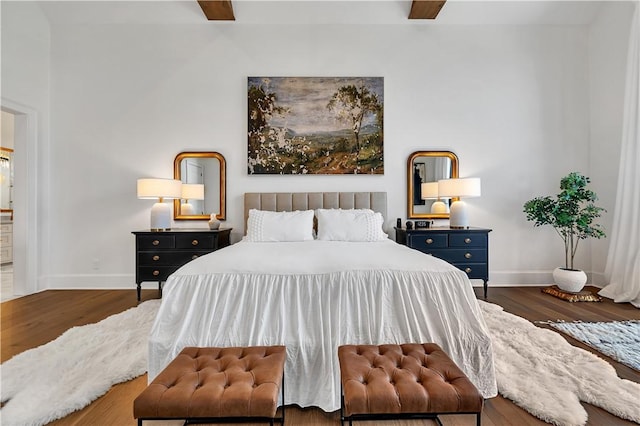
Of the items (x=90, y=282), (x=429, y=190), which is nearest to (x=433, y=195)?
(x=429, y=190)

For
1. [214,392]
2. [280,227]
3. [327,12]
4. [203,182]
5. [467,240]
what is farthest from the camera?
[203,182]

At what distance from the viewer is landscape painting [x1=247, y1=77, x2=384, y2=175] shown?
4055mm

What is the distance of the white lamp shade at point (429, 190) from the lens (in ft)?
13.3

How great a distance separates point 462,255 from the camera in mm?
3613

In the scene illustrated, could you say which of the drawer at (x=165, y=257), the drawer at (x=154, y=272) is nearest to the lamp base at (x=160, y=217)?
the drawer at (x=165, y=257)

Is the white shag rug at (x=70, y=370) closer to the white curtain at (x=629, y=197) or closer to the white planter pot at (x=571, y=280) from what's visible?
the white planter pot at (x=571, y=280)

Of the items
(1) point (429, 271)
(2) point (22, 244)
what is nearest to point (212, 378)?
(1) point (429, 271)

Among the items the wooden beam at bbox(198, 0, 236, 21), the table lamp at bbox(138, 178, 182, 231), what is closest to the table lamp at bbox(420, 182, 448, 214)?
the table lamp at bbox(138, 178, 182, 231)

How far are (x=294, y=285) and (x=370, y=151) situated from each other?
276 centimetres

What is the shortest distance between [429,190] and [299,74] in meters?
2.32

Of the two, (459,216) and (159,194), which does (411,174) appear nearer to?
(459,216)

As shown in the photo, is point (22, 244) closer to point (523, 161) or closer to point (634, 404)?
point (634, 404)

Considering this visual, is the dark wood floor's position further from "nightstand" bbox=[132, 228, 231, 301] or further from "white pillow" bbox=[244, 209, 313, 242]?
"white pillow" bbox=[244, 209, 313, 242]

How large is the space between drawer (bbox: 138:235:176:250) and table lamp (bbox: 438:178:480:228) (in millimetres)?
3341
